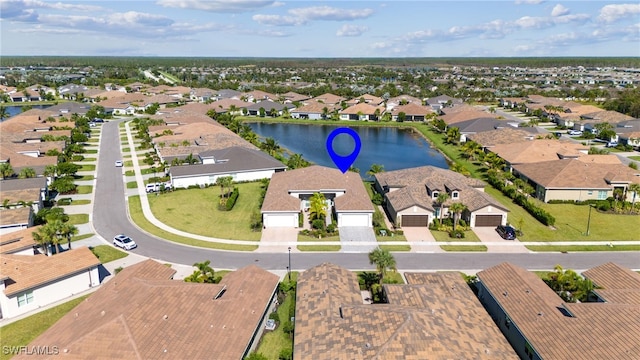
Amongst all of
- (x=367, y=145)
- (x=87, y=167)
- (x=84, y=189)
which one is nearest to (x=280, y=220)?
(x=84, y=189)

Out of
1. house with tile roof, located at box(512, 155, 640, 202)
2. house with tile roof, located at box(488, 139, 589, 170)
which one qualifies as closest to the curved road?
house with tile roof, located at box(512, 155, 640, 202)

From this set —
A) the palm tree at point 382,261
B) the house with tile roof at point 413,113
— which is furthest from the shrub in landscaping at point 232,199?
the house with tile roof at point 413,113

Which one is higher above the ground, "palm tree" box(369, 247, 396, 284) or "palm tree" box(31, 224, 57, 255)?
"palm tree" box(31, 224, 57, 255)

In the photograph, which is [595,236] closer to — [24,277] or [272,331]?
[272,331]

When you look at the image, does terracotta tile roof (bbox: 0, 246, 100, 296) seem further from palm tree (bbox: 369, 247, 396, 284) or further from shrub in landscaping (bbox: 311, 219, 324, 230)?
palm tree (bbox: 369, 247, 396, 284)

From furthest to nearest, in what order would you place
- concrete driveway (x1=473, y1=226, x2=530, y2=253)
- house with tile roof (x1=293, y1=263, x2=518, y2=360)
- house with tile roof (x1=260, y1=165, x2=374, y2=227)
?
house with tile roof (x1=260, y1=165, x2=374, y2=227), concrete driveway (x1=473, y1=226, x2=530, y2=253), house with tile roof (x1=293, y1=263, x2=518, y2=360)

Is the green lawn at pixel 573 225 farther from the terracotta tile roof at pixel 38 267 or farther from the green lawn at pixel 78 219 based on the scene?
the green lawn at pixel 78 219

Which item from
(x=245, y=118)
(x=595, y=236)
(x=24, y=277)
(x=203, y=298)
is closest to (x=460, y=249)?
(x=595, y=236)
